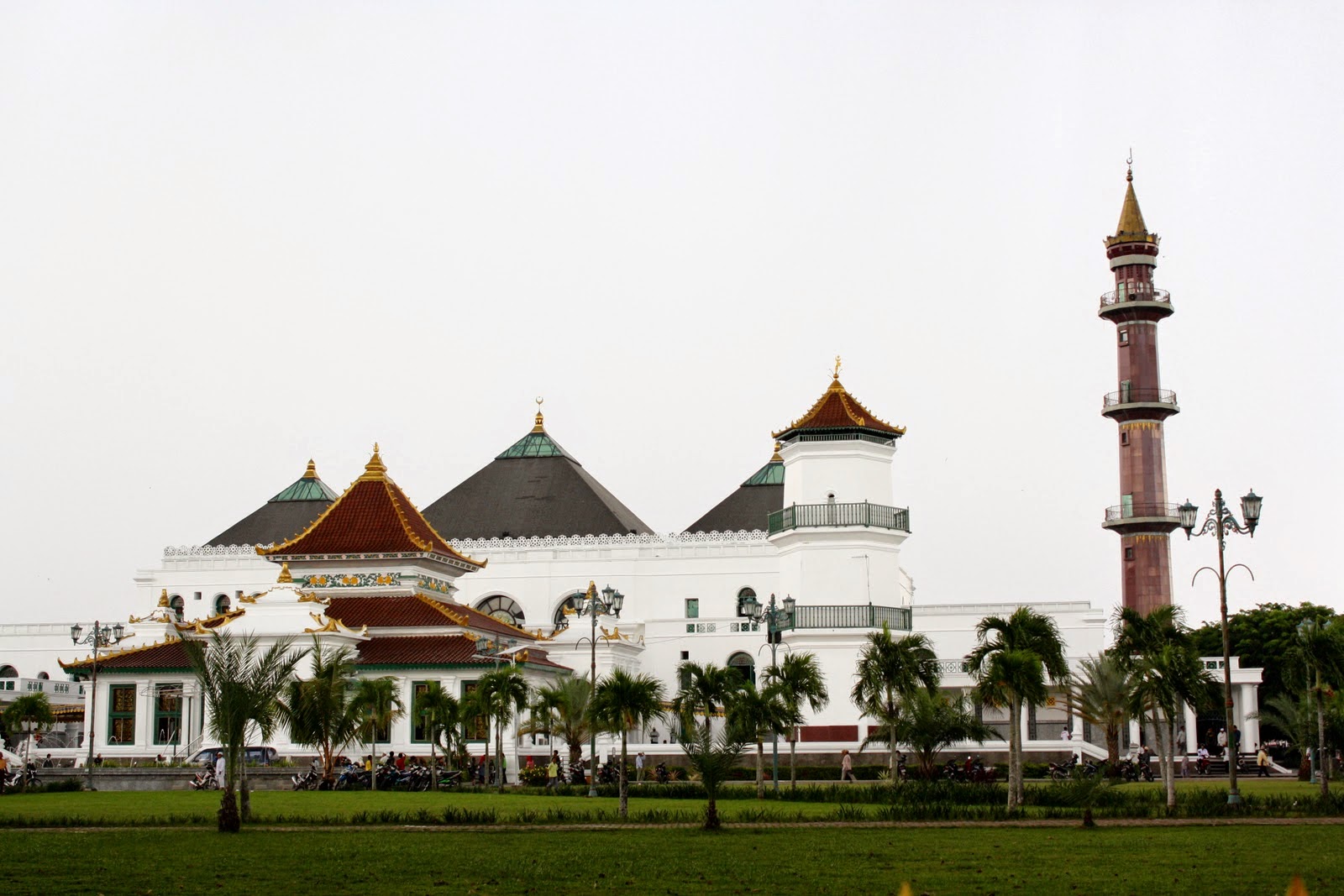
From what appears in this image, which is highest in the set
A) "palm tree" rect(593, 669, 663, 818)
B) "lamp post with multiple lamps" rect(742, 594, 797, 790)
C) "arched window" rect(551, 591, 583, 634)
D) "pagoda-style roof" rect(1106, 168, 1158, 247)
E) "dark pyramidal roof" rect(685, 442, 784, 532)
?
"pagoda-style roof" rect(1106, 168, 1158, 247)

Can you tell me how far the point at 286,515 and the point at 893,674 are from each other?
42885mm

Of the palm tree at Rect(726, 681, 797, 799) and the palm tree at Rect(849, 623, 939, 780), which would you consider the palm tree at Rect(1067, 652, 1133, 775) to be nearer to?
the palm tree at Rect(849, 623, 939, 780)

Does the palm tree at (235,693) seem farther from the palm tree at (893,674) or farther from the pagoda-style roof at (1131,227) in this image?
the pagoda-style roof at (1131,227)

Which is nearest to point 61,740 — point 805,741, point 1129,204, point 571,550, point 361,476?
point 361,476

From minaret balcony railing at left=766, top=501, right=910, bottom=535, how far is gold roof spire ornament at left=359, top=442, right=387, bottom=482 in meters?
16.8

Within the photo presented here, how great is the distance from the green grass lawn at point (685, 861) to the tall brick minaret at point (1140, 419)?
1438 inches

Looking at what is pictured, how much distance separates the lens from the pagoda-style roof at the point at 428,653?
49.5 meters

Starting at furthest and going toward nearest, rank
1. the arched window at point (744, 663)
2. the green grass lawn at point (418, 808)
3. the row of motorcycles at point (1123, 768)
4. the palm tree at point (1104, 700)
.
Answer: the arched window at point (744, 663) → the palm tree at point (1104, 700) → the row of motorcycles at point (1123, 768) → the green grass lawn at point (418, 808)

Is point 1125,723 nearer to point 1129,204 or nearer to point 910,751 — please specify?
point 910,751

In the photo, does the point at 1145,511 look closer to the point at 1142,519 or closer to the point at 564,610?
the point at 1142,519

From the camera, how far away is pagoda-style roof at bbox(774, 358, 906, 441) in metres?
52.8

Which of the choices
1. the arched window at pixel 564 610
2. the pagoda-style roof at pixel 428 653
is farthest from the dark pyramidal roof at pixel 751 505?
the pagoda-style roof at pixel 428 653

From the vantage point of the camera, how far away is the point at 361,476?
61844mm

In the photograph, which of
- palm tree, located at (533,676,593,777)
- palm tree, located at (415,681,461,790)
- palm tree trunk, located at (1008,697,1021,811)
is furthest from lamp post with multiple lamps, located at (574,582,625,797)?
palm tree trunk, located at (1008,697,1021,811)
